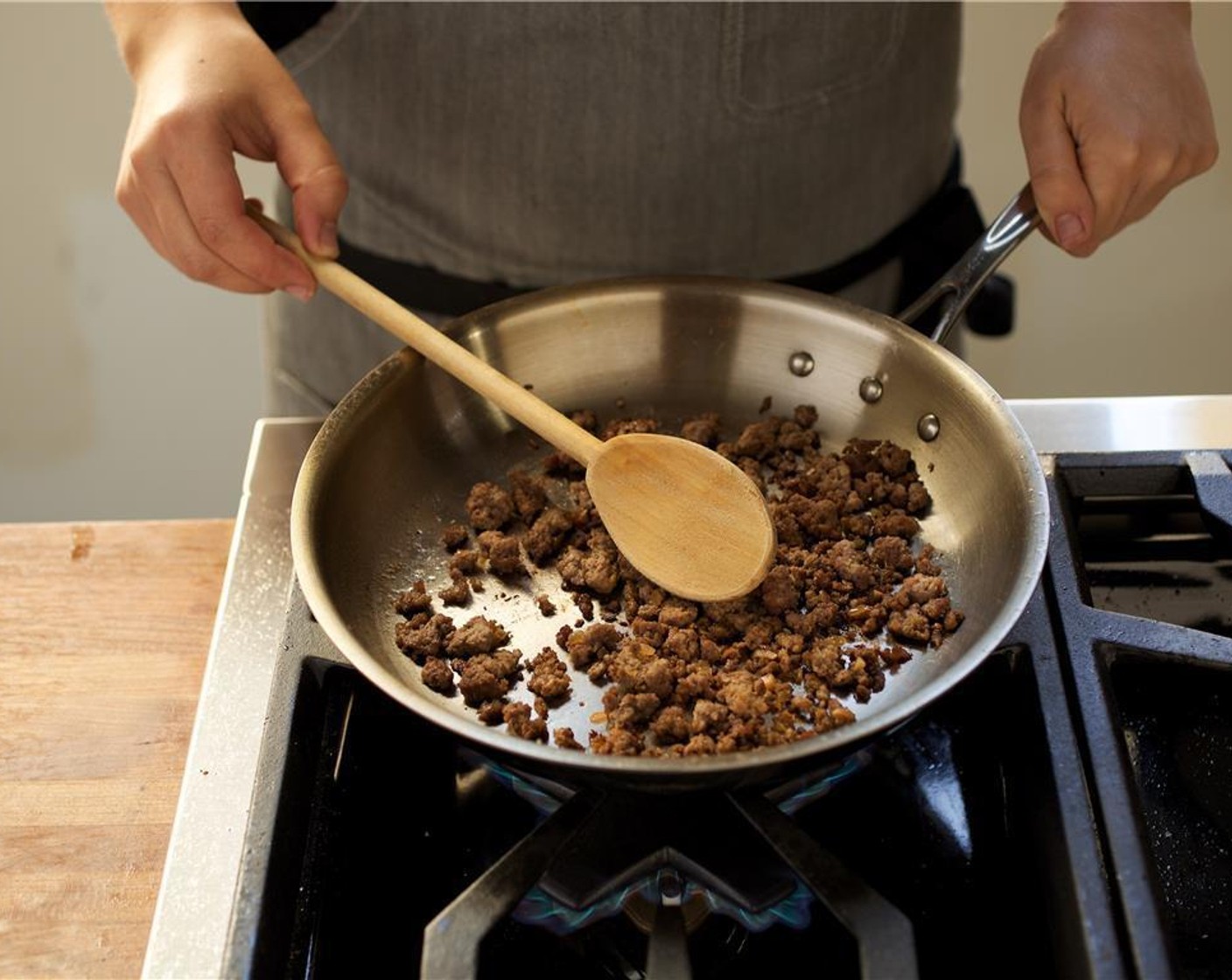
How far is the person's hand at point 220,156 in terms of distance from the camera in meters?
0.69

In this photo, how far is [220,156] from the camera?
69 centimetres

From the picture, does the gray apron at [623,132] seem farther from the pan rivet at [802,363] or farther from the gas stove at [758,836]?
the gas stove at [758,836]

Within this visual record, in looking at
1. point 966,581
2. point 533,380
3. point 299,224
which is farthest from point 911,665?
point 299,224

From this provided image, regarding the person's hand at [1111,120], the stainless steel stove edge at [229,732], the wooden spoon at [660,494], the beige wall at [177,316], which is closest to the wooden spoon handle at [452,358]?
the wooden spoon at [660,494]

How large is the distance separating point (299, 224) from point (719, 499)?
0.28m

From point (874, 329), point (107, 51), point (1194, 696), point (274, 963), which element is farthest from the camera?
point (107, 51)

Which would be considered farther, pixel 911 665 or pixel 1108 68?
pixel 1108 68

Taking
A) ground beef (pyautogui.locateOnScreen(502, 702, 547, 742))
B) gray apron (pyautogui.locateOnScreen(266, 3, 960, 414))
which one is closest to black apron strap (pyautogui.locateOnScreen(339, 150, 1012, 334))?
gray apron (pyautogui.locateOnScreen(266, 3, 960, 414))

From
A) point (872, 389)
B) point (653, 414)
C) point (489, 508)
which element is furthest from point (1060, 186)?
point (489, 508)

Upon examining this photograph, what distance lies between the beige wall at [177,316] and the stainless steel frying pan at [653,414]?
948mm

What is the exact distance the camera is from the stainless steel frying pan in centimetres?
63

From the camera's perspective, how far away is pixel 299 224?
0.71m

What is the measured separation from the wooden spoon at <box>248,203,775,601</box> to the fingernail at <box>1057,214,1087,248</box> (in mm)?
250

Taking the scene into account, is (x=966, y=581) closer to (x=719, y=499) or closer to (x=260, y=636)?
(x=719, y=499)
